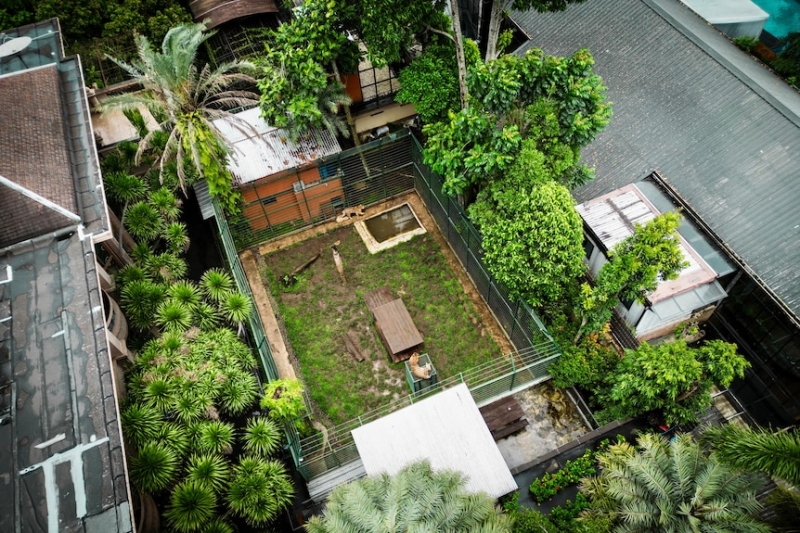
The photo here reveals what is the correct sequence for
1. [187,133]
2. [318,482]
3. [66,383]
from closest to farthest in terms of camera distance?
1. [66,383]
2. [318,482]
3. [187,133]

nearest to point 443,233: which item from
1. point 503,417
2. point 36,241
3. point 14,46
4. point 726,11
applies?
point 503,417

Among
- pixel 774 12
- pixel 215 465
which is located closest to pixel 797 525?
pixel 215 465

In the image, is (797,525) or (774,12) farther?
(774,12)

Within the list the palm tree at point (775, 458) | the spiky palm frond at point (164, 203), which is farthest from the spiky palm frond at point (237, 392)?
the palm tree at point (775, 458)

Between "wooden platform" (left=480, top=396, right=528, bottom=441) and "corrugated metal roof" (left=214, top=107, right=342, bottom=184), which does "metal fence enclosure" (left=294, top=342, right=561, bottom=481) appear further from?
"corrugated metal roof" (left=214, top=107, right=342, bottom=184)

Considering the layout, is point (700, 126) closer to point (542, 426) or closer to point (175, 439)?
point (542, 426)

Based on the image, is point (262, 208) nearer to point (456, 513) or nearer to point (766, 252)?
point (456, 513)
